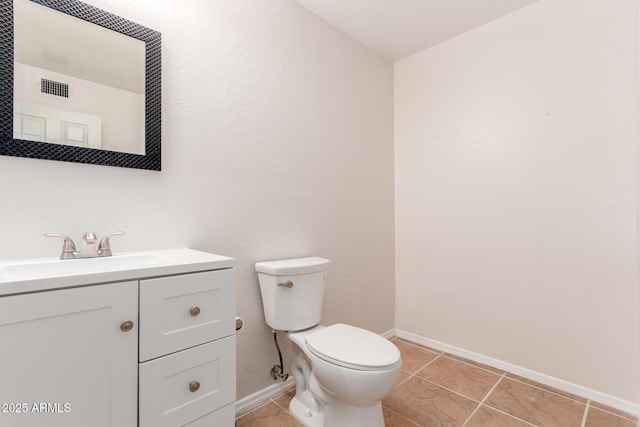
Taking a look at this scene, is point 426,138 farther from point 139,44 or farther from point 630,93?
point 139,44

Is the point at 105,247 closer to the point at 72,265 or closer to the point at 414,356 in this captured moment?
the point at 72,265

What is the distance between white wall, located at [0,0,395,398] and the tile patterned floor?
0.46 m

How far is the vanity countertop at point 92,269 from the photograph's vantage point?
2.53 feet

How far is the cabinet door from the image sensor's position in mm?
739

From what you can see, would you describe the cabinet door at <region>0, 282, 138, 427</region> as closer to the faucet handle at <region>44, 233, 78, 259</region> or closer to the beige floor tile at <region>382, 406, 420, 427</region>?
the faucet handle at <region>44, 233, 78, 259</region>

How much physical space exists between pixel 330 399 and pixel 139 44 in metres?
1.74

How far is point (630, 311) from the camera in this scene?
1.66 metres

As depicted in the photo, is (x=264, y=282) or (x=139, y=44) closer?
(x=139, y=44)

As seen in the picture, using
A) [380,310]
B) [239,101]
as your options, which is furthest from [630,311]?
[239,101]

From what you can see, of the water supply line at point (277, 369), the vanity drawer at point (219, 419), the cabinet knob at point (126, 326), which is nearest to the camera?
the cabinet knob at point (126, 326)

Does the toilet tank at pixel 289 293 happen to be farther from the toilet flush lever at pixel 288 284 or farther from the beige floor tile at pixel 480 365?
the beige floor tile at pixel 480 365

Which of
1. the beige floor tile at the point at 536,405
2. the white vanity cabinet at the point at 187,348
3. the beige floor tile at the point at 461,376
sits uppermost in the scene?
the white vanity cabinet at the point at 187,348

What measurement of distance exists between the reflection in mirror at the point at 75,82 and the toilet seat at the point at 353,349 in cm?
114

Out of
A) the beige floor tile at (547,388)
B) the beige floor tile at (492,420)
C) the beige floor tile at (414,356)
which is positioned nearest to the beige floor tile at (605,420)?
the beige floor tile at (547,388)
